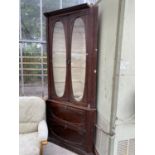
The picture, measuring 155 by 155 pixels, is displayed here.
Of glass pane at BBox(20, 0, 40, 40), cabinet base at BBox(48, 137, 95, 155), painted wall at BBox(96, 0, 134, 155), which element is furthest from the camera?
glass pane at BBox(20, 0, 40, 40)

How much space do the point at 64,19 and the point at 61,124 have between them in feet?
5.00

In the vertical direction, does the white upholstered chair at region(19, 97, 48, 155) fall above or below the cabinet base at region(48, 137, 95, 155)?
above

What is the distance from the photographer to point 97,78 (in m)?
2.41

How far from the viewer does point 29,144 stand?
6.94 ft

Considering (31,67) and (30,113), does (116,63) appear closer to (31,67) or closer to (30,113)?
(30,113)

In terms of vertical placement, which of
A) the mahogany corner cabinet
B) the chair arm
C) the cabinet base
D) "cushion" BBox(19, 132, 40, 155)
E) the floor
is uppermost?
the mahogany corner cabinet

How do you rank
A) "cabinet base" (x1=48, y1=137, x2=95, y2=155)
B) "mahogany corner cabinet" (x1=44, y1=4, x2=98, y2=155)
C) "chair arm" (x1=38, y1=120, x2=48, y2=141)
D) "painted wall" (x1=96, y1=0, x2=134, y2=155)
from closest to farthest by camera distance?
"painted wall" (x1=96, y1=0, x2=134, y2=155), "chair arm" (x1=38, y1=120, x2=48, y2=141), "mahogany corner cabinet" (x1=44, y1=4, x2=98, y2=155), "cabinet base" (x1=48, y1=137, x2=95, y2=155)

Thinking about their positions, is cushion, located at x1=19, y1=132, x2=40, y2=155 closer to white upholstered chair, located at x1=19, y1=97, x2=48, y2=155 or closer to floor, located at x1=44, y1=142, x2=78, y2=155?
white upholstered chair, located at x1=19, y1=97, x2=48, y2=155

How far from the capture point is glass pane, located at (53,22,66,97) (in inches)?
106

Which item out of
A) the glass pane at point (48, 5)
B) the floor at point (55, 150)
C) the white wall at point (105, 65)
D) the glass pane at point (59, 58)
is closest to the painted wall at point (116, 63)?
the white wall at point (105, 65)

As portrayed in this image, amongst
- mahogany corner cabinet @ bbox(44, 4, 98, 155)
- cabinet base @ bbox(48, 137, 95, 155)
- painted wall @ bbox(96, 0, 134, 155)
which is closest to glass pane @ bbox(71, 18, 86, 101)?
mahogany corner cabinet @ bbox(44, 4, 98, 155)

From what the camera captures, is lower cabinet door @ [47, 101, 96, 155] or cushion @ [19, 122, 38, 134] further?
cushion @ [19, 122, 38, 134]
